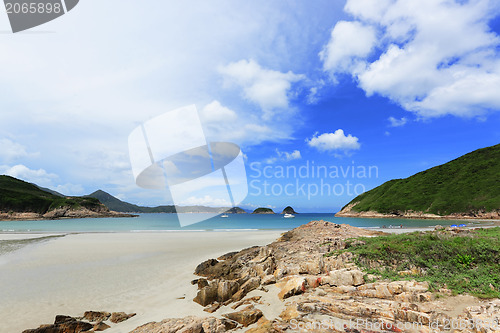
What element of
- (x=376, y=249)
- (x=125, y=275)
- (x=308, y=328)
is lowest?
(x=125, y=275)

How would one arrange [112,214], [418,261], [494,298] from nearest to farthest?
[494,298]
[418,261]
[112,214]

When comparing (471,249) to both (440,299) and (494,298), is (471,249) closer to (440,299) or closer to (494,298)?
(494,298)

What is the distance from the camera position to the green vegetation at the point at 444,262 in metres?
10.0

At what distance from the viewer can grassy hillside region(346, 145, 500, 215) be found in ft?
378

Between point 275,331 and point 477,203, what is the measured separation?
151 m

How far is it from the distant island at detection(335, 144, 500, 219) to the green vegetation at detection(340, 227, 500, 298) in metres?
131

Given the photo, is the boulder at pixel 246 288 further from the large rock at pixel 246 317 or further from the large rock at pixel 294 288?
the large rock at pixel 246 317

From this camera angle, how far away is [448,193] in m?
132

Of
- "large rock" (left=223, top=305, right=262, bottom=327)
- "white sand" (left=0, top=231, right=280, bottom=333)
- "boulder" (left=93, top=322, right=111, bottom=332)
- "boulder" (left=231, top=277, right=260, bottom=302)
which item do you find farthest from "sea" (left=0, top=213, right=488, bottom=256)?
"large rock" (left=223, top=305, right=262, bottom=327)

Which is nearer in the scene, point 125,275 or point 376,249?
point 376,249

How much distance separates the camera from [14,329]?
10.2 metres

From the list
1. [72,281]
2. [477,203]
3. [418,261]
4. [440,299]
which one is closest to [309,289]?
[440,299]

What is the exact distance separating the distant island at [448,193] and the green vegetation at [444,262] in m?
131

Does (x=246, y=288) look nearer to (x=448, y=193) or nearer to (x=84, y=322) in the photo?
(x=84, y=322)
